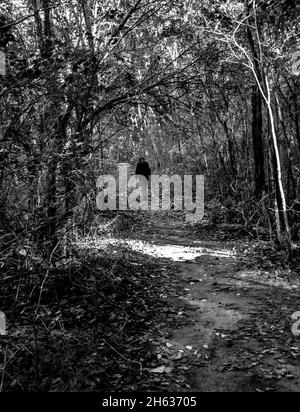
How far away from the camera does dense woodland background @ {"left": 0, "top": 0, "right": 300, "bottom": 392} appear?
180 inches

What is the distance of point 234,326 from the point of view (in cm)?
516

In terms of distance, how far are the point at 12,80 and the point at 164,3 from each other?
4.53 m

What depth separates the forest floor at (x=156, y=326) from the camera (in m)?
4.02

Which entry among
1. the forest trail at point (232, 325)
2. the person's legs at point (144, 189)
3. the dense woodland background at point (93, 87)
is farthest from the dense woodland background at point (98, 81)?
the person's legs at point (144, 189)

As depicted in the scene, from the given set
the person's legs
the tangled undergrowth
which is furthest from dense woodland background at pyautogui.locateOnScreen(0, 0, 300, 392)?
the person's legs

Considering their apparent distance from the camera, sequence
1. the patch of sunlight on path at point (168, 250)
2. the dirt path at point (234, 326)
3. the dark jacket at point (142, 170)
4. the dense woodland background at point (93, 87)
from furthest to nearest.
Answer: the dark jacket at point (142, 170), the patch of sunlight on path at point (168, 250), the dense woodland background at point (93, 87), the dirt path at point (234, 326)

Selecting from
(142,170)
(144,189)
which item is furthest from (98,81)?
(144,189)

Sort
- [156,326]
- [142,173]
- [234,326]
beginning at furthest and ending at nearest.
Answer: [142,173] < [156,326] < [234,326]

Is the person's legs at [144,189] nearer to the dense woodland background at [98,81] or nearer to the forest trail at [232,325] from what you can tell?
the dense woodland background at [98,81]

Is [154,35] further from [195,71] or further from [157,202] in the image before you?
[157,202]

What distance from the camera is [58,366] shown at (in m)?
4.16

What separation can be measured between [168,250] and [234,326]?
4202mm

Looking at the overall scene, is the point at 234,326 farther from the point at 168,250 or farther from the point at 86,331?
the point at 168,250

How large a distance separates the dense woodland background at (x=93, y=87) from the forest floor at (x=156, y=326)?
0.67 meters
